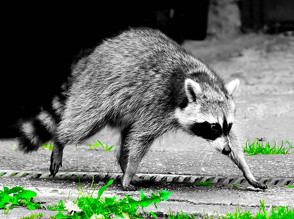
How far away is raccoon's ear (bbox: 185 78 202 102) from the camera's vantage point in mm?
3609

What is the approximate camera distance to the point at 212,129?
11.8ft

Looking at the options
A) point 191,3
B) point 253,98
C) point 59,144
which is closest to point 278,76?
point 253,98

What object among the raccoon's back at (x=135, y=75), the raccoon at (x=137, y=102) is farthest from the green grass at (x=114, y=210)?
the raccoon's back at (x=135, y=75)

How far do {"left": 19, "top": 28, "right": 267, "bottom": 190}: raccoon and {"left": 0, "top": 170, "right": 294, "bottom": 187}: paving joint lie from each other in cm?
10

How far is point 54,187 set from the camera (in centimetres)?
365

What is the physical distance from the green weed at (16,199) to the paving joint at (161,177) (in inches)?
32.7

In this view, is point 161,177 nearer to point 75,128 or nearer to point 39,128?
point 75,128

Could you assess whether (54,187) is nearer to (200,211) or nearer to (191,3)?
(200,211)

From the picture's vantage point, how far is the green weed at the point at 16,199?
3.00 metres

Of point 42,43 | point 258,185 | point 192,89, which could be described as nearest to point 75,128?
point 192,89

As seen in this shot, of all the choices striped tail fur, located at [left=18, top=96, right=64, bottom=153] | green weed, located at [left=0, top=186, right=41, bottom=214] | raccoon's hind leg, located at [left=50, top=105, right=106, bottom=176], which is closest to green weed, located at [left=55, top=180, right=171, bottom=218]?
green weed, located at [left=0, top=186, right=41, bottom=214]

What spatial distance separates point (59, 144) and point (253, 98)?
2.66 m

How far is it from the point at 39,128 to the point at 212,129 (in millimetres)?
1326

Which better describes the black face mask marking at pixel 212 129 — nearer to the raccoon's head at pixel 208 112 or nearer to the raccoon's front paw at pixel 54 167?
the raccoon's head at pixel 208 112
